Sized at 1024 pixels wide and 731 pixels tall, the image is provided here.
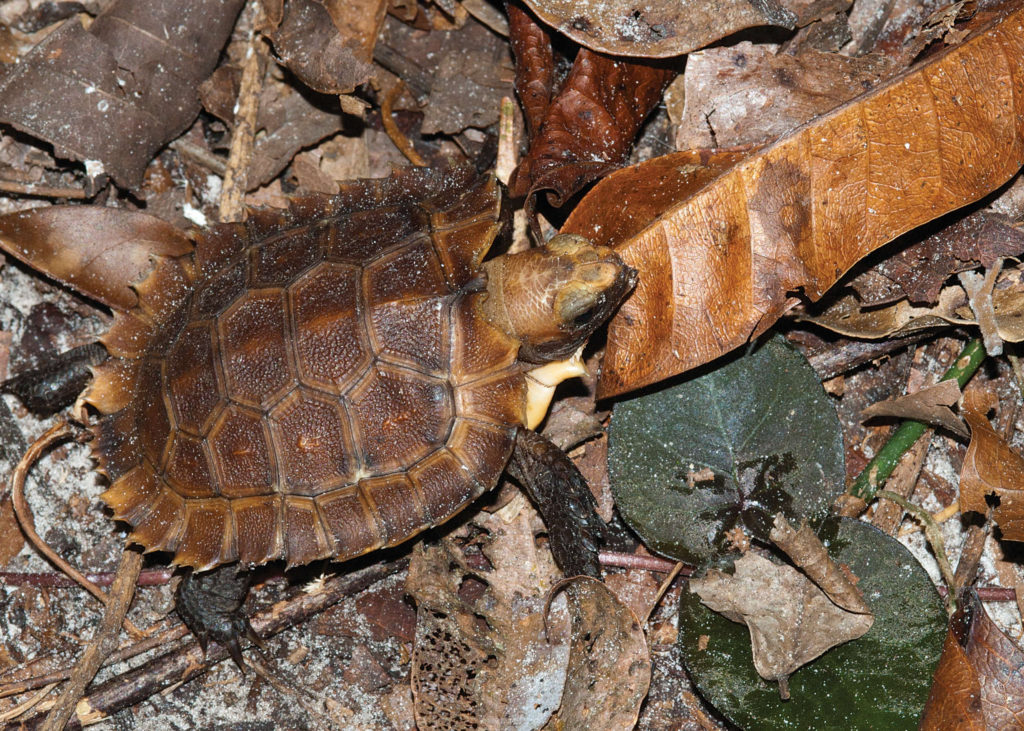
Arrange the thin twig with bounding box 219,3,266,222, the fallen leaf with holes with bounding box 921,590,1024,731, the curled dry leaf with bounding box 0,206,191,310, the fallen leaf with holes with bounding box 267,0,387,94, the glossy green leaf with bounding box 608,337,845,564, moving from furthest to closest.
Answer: the thin twig with bounding box 219,3,266,222 → the curled dry leaf with bounding box 0,206,191,310 → the fallen leaf with holes with bounding box 267,0,387,94 → the glossy green leaf with bounding box 608,337,845,564 → the fallen leaf with holes with bounding box 921,590,1024,731

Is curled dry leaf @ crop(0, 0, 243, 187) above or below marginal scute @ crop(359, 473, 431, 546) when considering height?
above

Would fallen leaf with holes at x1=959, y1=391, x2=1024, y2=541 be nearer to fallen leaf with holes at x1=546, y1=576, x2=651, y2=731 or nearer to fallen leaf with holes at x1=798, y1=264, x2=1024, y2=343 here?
fallen leaf with holes at x1=798, y1=264, x2=1024, y2=343

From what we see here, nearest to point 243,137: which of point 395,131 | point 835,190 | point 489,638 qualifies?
point 395,131

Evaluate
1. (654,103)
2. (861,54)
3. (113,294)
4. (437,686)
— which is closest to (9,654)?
(113,294)

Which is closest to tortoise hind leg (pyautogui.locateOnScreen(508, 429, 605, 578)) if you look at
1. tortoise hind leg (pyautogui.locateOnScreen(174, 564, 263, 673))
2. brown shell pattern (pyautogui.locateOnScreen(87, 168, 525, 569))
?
brown shell pattern (pyautogui.locateOnScreen(87, 168, 525, 569))

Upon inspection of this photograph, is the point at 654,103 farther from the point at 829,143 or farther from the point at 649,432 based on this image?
the point at 649,432

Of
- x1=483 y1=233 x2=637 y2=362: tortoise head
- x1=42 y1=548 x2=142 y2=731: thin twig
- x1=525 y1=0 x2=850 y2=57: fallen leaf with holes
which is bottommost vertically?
x1=42 y1=548 x2=142 y2=731: thin twig

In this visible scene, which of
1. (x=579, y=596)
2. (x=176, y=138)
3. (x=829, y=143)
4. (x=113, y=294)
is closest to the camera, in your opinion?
(x=829, y=143)
